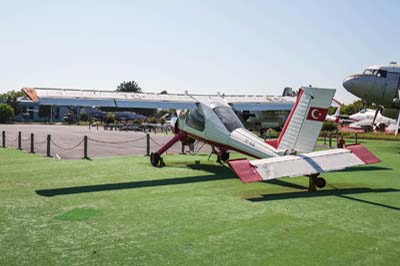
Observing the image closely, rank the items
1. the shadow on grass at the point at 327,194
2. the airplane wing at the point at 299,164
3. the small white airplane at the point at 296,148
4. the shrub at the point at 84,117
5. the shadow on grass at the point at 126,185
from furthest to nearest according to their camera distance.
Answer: the shrub at the point at 84,117 → the shadow on grass at the point at 126,185 → the shadow on grass at the point at 327,194 → the small white airplane at the point at 296,148 → the airplane wing at the point at 299,164

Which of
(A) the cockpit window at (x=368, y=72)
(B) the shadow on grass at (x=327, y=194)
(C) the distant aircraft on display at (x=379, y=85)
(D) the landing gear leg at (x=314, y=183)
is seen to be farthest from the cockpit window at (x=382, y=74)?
(D) the landing gear leg at (x=314, y=183)

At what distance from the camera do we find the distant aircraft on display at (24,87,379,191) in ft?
30.8

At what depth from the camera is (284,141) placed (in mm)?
11000

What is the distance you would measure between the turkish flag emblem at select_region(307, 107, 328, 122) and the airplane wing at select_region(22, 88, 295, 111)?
5607 mm

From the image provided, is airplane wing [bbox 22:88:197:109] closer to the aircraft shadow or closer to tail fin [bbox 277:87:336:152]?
the aircraft shadow

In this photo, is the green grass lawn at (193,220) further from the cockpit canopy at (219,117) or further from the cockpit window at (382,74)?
the cockpit window at (382,74)

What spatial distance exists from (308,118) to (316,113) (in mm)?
231

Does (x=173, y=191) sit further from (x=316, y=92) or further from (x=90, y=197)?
(x=316, y=92)

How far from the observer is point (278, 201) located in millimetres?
9508

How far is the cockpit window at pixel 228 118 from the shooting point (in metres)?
13.7

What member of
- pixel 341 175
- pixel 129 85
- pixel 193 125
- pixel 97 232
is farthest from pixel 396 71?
pixel 129 85

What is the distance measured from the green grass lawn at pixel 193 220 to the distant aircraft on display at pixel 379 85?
10922mm

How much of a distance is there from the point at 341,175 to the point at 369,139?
2472cm

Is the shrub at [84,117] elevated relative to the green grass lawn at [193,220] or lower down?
lower down
